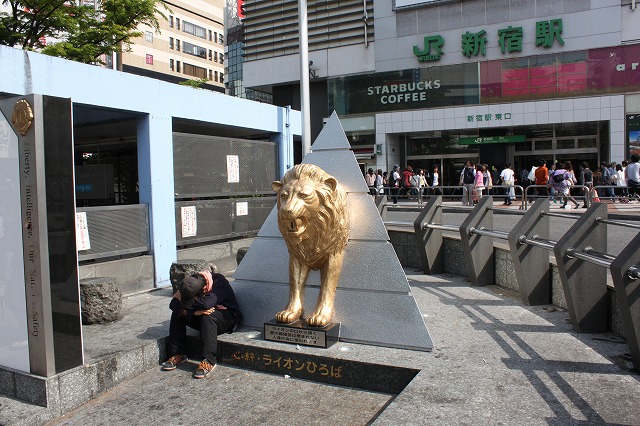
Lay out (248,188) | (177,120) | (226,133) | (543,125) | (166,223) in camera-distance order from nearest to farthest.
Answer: (166,223), (177,120), (248,188), (226,133), (543,125)

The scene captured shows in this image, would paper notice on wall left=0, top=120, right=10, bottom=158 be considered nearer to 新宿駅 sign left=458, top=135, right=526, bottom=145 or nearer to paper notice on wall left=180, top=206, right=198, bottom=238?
paper notice on wall left=180, top=206, right=198, bottom=238

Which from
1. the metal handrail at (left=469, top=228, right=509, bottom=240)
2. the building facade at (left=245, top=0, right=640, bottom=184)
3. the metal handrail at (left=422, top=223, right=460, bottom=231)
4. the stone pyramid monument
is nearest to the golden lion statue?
the stone pyramid monument

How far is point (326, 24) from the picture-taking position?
2647cm

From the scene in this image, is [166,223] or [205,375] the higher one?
[166,223]

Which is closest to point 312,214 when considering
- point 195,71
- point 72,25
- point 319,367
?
point 319,367

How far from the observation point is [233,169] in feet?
31.0

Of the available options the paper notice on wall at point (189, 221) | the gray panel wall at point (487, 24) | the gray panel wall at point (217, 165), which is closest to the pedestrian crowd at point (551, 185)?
the gray panel wall at point (217, 165)

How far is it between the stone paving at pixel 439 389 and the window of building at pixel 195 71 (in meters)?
52.8

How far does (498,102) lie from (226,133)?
16.5 metres

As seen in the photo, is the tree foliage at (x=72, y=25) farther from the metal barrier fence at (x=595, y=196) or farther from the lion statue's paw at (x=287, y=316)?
the lion statue's paw at (x=287, y=316)

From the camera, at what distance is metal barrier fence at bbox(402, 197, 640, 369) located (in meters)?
3.78

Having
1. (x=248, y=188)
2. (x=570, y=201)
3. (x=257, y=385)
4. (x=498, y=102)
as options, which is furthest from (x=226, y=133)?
(x=498, y=102)

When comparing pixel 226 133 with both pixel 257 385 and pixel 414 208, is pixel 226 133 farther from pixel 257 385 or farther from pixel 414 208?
pixel 257 385

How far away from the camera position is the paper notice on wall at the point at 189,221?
8360 mm
